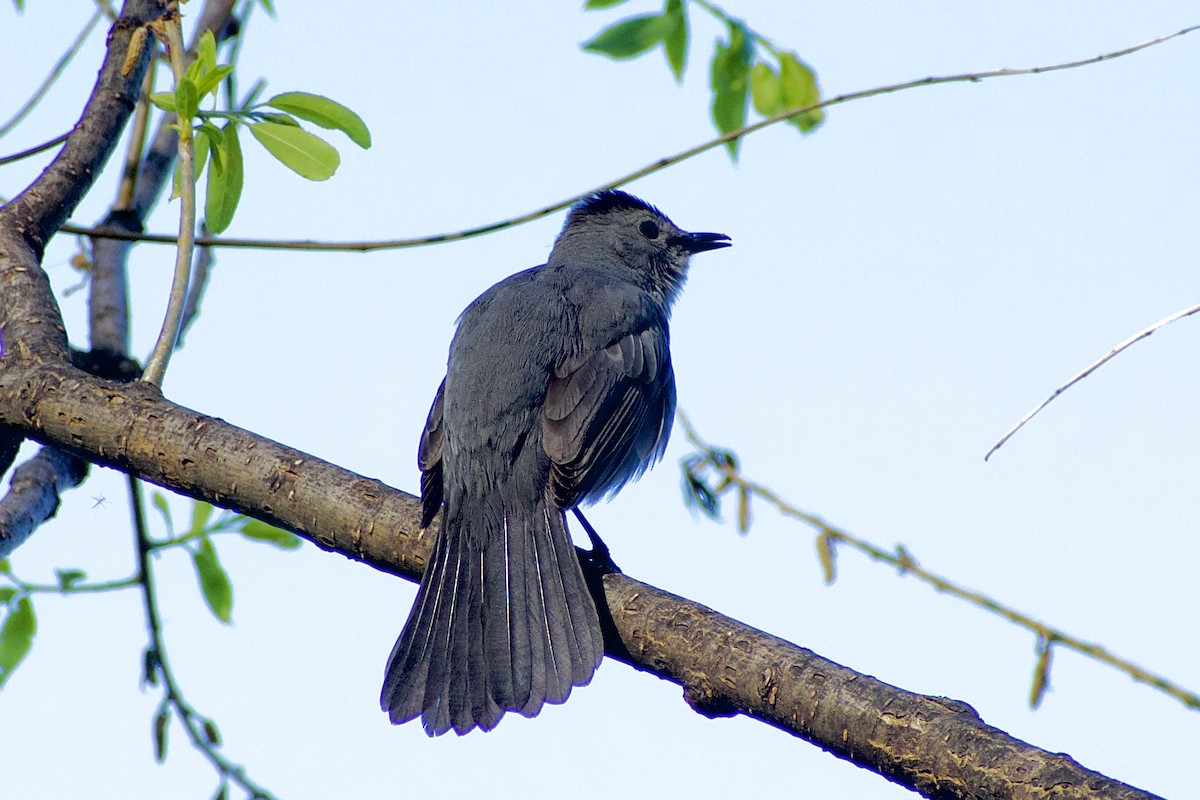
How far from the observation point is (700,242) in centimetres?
669

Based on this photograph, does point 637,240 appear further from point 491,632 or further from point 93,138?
point 491,632

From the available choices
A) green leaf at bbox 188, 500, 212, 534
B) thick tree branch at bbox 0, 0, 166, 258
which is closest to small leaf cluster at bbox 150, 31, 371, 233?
thick tree branch at bbox 0, 0, 166, 258

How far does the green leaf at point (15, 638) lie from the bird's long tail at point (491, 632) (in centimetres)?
107

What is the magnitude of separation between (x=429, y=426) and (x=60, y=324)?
135cm

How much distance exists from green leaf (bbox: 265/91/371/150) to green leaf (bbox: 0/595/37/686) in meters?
1.62

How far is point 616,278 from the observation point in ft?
18.6

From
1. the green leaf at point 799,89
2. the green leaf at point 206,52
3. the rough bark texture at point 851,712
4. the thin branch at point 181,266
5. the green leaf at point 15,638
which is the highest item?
the green leaf at point 799,89

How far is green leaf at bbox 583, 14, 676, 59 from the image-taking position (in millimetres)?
3816

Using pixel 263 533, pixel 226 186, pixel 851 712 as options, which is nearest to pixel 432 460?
pixel 263 533

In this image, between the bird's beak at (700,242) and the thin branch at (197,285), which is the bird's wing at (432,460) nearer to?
the thin branch at (197,285)

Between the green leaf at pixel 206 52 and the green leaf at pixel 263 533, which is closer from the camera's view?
the green leaf at pixel 206 52

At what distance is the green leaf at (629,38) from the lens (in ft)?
12.5

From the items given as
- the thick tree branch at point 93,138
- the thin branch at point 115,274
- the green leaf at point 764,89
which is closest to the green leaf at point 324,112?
the thick tree branch at point 93,138

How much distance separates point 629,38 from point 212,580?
2.11 m
